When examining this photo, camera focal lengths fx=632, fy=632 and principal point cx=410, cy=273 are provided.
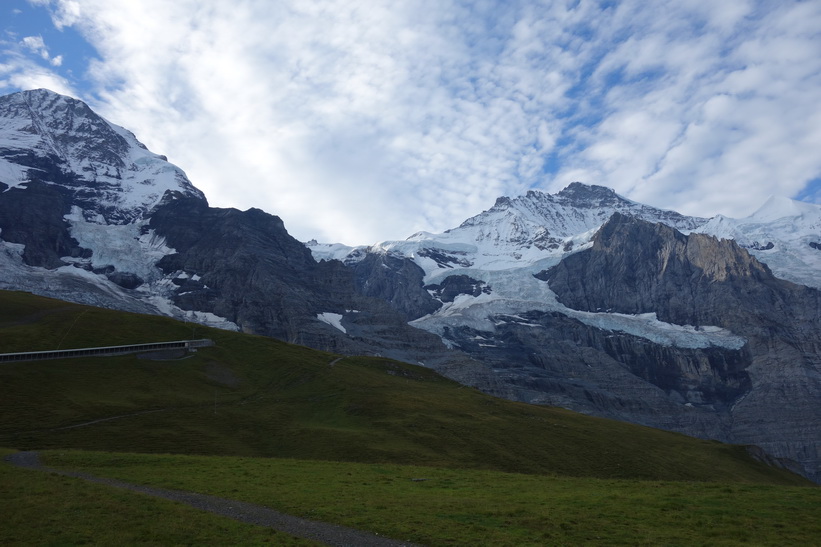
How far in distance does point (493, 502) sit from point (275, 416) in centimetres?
5810

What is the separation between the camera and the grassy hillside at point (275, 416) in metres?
74.5

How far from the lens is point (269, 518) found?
32250 mm

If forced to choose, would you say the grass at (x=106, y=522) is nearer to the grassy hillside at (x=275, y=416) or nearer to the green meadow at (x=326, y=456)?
the green meadow at (x=326, y=456)

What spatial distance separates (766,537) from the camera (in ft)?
97.4

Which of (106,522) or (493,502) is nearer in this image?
(106,522)

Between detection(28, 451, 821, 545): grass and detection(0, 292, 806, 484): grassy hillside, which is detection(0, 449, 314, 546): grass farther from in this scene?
detection(0, 292, 806, 484): grassy hillside

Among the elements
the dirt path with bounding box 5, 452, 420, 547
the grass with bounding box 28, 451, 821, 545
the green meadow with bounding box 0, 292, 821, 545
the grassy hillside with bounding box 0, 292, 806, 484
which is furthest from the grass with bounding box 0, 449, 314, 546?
the grassy hillside with bounding box 0, 292, 806, 484

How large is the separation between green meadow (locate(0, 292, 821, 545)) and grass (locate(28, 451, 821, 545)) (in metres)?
0.19

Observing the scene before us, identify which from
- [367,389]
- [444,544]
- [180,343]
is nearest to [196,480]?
[444,544]

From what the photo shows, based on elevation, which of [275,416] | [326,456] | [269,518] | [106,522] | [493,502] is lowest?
[106,522]

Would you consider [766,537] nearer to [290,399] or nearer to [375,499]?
[375,499]

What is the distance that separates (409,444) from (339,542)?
5263 centimetres

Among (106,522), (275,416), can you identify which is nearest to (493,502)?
(106,522)

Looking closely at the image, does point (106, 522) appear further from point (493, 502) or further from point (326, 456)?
point (326, 456)
